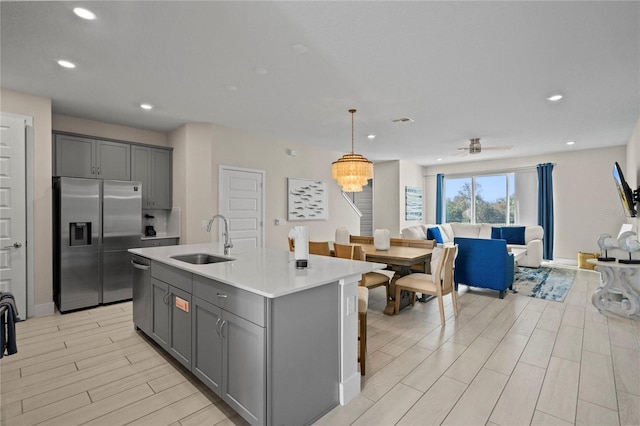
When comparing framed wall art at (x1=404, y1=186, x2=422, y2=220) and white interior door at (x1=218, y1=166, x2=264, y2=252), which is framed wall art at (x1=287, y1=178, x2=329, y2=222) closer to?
white interior door at (x1=218, y1=166, x2=264, y2=252)

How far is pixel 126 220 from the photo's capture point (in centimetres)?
438

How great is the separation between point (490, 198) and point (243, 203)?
677 cm

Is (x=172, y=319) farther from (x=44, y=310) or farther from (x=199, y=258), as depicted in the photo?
(x=44, y=310)

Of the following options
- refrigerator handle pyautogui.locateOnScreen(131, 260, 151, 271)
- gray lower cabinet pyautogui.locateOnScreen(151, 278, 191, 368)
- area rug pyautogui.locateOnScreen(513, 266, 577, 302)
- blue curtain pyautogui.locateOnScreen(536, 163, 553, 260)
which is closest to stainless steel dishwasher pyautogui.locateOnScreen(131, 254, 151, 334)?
refrigerator handle pyautogui.locateOnScreen(131, 260, 151, 271)

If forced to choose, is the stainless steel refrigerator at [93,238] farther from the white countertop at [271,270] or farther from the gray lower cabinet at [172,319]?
the gray lower cabinet at [172,319]

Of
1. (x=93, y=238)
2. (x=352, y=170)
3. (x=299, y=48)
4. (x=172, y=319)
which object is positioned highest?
(x=299, y=48)

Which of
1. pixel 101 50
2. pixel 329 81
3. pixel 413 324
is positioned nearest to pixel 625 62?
pixel 329 81

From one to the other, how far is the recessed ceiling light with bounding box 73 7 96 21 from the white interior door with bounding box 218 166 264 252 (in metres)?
2.84

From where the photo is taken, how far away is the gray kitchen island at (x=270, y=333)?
1.67m

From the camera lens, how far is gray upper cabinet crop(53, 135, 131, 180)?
4.21 m

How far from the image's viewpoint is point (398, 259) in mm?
3676

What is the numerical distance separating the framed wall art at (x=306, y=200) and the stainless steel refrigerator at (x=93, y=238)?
2559 mm

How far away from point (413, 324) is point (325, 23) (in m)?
3.05

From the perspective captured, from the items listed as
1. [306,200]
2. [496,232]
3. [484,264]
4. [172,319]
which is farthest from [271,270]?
[496,232]
